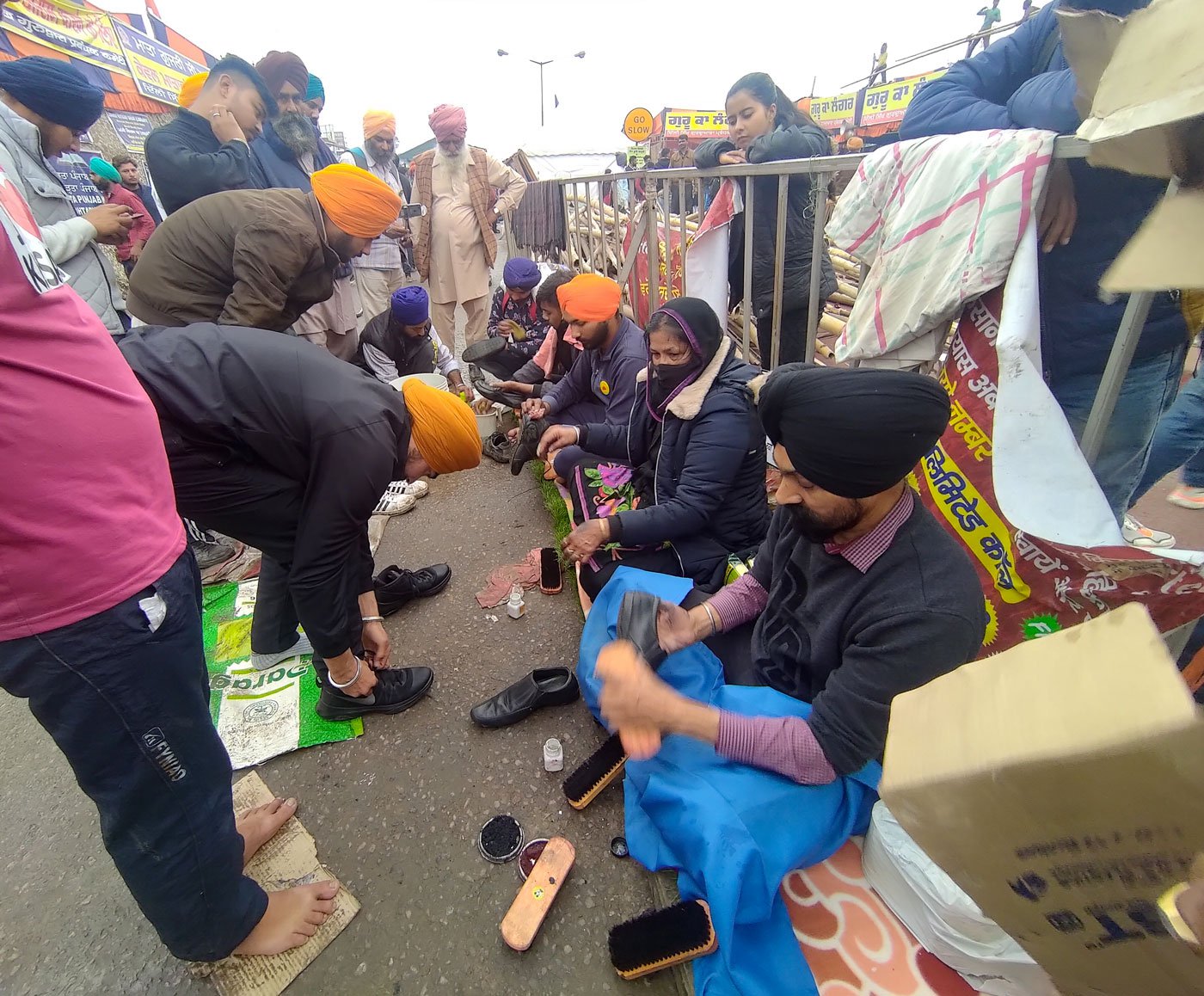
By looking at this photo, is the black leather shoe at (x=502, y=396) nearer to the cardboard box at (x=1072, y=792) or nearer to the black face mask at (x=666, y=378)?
the black face mask at (x=666, y=378)

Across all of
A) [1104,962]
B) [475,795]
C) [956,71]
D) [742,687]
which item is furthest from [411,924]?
[956,71]

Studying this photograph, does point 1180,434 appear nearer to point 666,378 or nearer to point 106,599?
point 666,378

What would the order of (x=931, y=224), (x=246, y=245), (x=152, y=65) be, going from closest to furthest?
(x=931, y=224) → (x=246, y=245) → (x=152, y=65)

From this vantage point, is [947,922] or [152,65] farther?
[152,65]

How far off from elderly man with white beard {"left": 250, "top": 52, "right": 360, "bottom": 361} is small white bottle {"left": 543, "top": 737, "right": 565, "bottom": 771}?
11.0 ft

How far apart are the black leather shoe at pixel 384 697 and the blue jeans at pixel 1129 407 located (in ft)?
8.40

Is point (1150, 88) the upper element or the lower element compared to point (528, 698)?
upper

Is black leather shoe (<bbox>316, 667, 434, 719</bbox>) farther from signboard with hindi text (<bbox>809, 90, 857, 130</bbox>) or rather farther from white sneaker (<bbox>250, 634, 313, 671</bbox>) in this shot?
signboard with hindi text (<bbox>809, 90, 857, 130</bbox>)

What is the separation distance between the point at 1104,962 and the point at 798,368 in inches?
47.7

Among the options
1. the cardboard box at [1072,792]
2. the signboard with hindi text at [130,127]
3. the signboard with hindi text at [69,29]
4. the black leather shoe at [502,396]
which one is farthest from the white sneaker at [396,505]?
the signboard with hindi text at [130,127]

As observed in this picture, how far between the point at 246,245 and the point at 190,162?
4.06 ft

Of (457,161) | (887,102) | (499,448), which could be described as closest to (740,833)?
(499,448)

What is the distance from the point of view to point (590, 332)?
338 cm

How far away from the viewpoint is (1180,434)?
277cm
